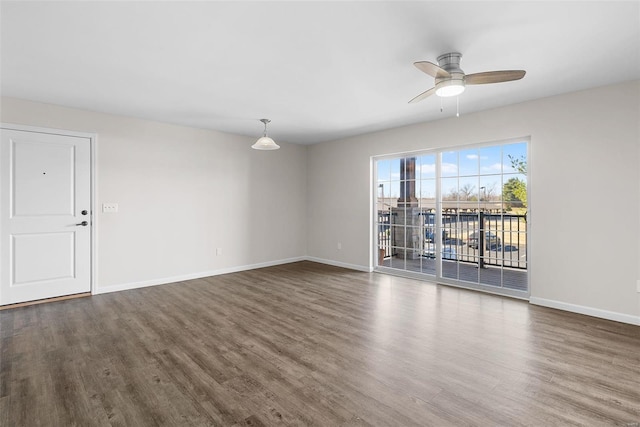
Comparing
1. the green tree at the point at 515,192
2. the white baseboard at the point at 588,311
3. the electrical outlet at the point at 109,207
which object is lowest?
the white baseboard at the point at 588,311

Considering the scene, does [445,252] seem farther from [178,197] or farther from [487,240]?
[178,197]

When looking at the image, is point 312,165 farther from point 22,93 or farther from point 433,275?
point 22,93

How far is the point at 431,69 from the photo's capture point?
2.45m


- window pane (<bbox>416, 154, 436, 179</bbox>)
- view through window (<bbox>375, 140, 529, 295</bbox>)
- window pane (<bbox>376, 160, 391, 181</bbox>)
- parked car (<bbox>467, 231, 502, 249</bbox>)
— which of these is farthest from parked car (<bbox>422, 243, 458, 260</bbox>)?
window pane (<bbox>376, 160, 391, 181</bbox>)

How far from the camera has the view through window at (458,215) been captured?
4277mm

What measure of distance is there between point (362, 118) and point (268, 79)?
1.91 metres

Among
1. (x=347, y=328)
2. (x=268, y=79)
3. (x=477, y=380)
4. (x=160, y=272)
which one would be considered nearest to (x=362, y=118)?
(x=268, y=79)

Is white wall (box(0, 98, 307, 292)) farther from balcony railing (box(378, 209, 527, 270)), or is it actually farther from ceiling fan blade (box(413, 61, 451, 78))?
ceiling fan blade (box(413, 61, 451, 78))

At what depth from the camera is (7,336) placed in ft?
9.85

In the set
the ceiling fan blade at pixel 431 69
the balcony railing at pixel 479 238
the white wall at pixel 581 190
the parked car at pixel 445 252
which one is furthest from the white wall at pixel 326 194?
the ceiling fan blade at pixel 431 69

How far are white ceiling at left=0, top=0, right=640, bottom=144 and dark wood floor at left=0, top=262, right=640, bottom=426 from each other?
8.38ft

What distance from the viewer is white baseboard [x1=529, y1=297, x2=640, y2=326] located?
3.29 metres

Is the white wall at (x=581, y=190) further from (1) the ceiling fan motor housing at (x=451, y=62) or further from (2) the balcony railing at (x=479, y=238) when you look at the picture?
(1) the ceiling fan motor housing at (x=451, y=62)

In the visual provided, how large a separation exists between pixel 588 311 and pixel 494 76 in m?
2.94
